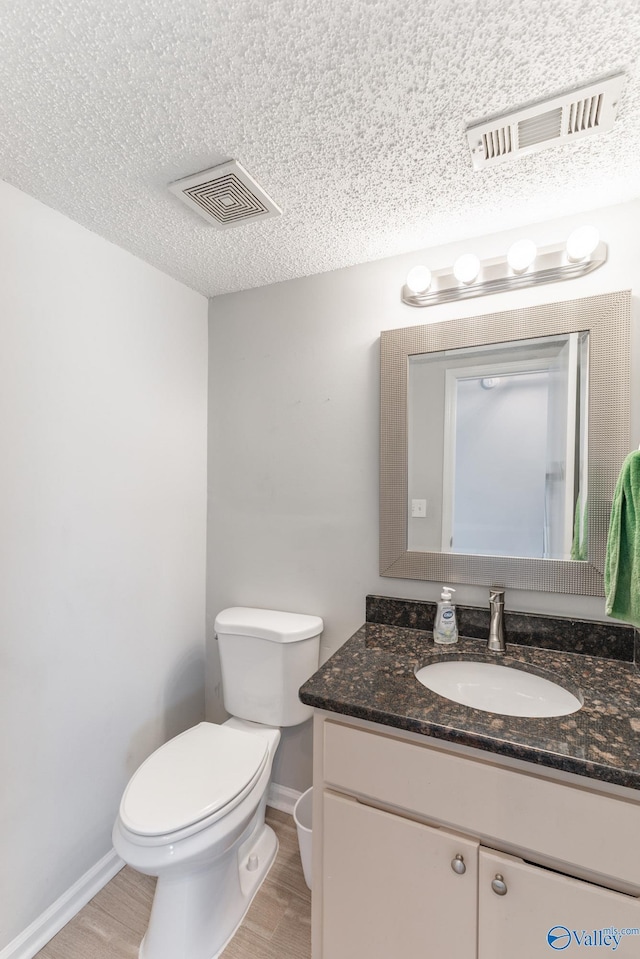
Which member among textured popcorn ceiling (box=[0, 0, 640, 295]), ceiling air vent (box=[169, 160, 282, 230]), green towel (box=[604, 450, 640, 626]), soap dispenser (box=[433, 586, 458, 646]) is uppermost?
textured popcorn ceiling (box=[0, 0, 640, 295])

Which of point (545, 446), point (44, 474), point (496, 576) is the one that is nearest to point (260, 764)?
point (496, 576)

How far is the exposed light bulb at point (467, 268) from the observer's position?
4.67 ft

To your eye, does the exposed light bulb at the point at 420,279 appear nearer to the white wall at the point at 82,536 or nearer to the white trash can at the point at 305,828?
the white wall at the point at 82,536

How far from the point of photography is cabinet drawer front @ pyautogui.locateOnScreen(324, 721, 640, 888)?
81 centimetres

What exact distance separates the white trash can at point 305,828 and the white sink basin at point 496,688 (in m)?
0.61

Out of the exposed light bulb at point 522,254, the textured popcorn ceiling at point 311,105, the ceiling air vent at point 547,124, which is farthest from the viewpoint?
the exposed light bulb at point 522,254

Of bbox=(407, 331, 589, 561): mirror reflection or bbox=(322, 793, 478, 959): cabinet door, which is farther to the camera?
bbox=(407, 331, 589, 561): mirror reflection

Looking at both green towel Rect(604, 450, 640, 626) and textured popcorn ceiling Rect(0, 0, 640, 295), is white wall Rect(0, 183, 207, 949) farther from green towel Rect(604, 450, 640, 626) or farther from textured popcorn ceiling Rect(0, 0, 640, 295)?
green towel Rect(604, 450, 640, 626)

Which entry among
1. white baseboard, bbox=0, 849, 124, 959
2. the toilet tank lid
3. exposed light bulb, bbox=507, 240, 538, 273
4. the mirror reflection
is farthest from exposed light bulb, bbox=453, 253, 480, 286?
white baseboard, bbox=0, 849, 124, 959

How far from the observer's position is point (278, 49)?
2.77 ft

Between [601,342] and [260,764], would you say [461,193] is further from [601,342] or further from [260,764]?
[260,764]

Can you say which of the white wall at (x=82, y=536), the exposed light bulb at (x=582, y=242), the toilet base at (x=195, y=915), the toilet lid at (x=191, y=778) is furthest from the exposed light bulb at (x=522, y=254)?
the toilet base at (x=195, y=915)

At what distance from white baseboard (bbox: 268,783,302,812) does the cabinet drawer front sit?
93 cm

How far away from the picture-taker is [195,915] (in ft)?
4.08
